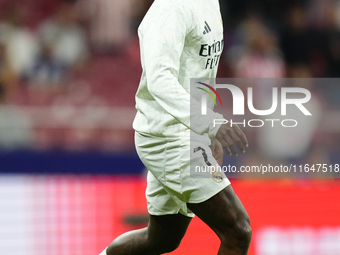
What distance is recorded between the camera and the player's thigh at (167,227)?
120 inches

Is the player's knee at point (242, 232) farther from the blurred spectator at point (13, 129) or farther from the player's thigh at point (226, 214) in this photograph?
the blurred spectator at point (13, 129)

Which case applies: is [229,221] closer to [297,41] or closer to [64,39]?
[64,39]

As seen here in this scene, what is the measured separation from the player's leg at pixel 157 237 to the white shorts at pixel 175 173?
0.29ft

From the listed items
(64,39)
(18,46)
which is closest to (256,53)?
(64,39)

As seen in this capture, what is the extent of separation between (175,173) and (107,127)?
408 centimetres

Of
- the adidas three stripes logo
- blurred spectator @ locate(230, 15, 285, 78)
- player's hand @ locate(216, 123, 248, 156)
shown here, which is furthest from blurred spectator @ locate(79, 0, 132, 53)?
player's hand @ locate(216, 123, 248, 156)

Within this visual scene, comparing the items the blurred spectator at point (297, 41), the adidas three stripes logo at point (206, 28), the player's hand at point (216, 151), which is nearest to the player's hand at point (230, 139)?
the adidas three stripes logo at point (206, 28)

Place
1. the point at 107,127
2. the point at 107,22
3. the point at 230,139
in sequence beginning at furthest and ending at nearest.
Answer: the point at 107,22 < the point at 107,127 < the point at 230,139

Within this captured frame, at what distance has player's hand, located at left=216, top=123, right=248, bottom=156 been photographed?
93.2 inches

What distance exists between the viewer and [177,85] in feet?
8.16

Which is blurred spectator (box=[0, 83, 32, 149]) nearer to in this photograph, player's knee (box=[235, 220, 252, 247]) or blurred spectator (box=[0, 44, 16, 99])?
blurred spectator (box=[0, 44, 16, 99])

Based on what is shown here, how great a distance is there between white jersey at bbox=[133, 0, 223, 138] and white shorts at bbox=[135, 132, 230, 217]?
6cm

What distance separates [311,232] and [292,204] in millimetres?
306

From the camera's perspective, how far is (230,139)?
2.38 meters
